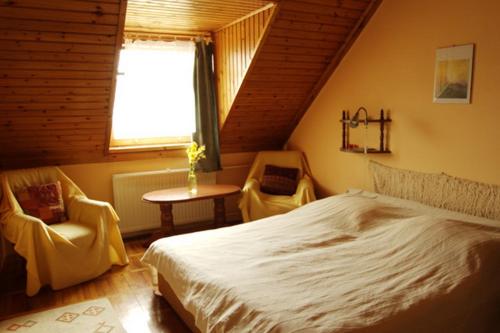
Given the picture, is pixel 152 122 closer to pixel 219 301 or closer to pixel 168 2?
pixel 168 2

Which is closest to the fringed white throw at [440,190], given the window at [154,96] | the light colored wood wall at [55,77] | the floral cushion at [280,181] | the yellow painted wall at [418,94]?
the yellow painted wall at [418,94]

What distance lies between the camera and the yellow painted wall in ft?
9.00

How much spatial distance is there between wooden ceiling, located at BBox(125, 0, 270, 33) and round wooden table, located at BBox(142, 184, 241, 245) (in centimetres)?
159

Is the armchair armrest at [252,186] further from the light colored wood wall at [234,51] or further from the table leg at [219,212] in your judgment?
the light colored wood wall at [234,51]

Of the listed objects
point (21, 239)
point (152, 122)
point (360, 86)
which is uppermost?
point (360, 86)

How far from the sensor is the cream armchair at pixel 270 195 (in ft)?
13.3

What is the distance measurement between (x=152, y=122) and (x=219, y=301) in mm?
2755

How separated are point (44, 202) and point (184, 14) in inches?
77.9

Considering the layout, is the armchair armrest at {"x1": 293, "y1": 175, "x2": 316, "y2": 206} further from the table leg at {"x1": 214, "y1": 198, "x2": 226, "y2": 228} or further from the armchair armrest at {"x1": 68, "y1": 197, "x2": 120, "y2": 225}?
the armchair armrest at {"x1": 68, "y1": 197, "x2": 120, "y2": 225}

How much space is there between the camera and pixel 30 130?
11.5ft

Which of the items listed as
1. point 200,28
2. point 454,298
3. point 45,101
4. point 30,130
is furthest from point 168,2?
point 454,298

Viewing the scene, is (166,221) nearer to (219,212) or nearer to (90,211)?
(219,212)

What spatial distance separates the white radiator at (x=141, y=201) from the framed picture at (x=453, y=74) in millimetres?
2579

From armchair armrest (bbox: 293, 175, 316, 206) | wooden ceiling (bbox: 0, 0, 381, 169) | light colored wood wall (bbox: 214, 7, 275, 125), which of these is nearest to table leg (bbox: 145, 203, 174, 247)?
wooden ceiling (bbox: 0, 0, 381, 169)
